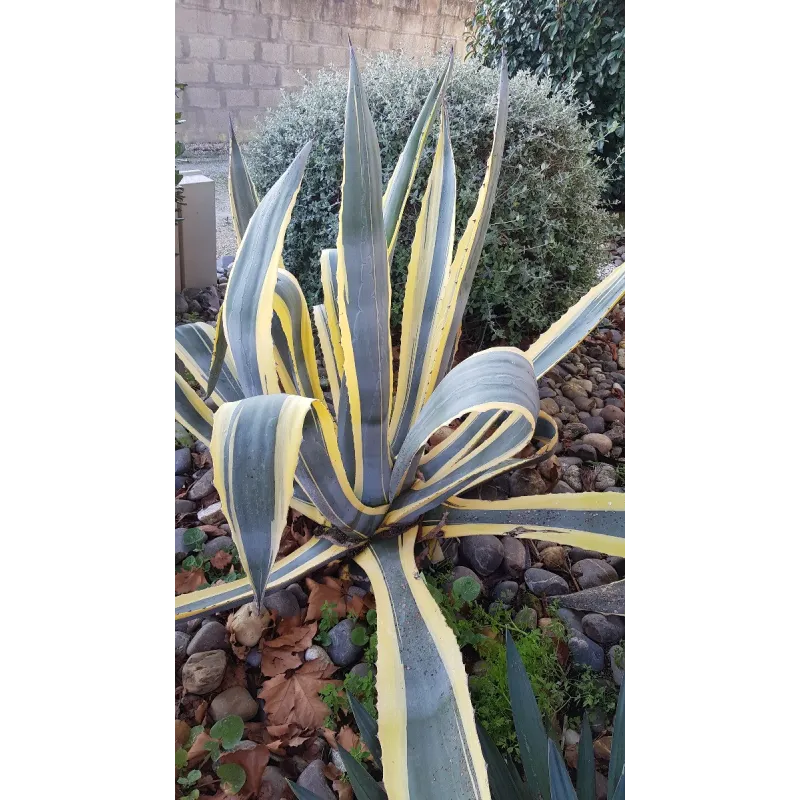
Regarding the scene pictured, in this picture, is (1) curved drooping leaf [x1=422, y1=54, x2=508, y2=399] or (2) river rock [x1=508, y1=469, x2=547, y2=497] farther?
(2) river rock [x1=508, y1=469, x2=547, y2=497]

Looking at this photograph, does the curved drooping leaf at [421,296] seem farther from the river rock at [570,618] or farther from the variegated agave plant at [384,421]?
the river rock at [570,618]

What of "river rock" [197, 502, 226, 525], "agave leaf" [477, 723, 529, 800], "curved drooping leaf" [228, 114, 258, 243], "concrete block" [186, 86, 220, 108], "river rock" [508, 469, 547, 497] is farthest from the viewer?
"river rock" [508, 469, 547, 497]

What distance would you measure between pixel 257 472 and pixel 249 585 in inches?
10.6

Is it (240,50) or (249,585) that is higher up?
(240,50)

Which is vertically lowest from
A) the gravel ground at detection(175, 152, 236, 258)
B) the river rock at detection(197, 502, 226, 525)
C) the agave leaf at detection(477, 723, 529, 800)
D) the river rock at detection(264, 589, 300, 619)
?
the agave leaf at detection(477, 723, 529, 800)

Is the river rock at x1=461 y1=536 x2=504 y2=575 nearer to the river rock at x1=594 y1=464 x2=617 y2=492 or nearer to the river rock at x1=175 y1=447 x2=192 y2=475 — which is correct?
the river rock at x1=594 y1=464 x2=617 y2=492

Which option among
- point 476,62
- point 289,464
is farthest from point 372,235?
point 476,62

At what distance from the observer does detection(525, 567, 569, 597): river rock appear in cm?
70

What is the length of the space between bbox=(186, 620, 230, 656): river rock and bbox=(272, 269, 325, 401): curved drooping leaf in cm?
26

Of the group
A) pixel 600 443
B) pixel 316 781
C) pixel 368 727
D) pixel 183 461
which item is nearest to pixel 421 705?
pixel 368 727

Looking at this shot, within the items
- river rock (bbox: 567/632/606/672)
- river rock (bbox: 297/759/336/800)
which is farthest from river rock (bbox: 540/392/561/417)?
river rock (bbox: 297/759/336/800)

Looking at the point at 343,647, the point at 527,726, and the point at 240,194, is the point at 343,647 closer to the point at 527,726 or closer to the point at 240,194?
the point at 527,726

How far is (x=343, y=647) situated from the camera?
0.63 metres

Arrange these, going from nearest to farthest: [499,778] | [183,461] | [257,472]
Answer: [257,472] < [499,778] < [183,461]
